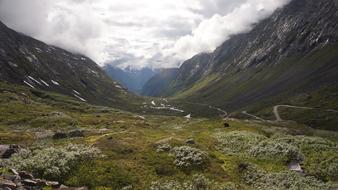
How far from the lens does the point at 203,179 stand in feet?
147

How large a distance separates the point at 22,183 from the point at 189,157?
22624 mm

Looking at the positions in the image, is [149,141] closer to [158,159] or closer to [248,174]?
[158,159]

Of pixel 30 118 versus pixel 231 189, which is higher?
pixel 30 118

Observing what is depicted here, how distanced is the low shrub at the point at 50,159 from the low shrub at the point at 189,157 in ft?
34.1

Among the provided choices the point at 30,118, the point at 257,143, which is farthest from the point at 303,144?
the point at 30,118

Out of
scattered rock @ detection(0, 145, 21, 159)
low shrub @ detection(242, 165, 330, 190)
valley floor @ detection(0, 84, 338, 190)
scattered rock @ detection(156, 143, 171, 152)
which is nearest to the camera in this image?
valley floor @ detection(0, 84, 338, 190)

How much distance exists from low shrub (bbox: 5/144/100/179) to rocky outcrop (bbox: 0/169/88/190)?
3.44 metres

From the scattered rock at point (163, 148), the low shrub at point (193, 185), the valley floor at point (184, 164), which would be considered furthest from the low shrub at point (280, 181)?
the scattered rock at point (163, 148)

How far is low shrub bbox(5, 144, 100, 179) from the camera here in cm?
4356

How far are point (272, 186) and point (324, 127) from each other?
16074 centimetres

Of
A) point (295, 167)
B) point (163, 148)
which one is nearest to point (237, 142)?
point (295, 167)

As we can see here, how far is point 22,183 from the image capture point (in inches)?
1395

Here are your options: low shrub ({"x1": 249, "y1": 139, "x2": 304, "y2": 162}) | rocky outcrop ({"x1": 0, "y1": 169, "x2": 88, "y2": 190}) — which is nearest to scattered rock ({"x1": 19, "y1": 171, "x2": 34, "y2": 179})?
rocky outcrop ({"x1": 0, "y1": 169, "x2": 88, "y2": 190})

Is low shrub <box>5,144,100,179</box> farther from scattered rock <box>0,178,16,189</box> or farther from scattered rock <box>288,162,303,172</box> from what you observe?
scattered rock <box>288,162,303,172</box>
